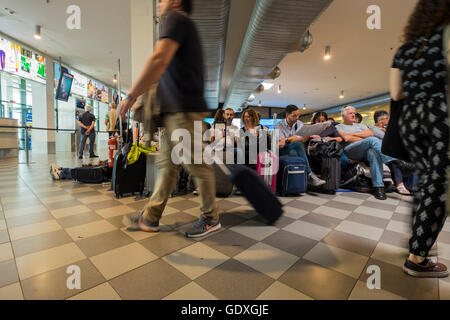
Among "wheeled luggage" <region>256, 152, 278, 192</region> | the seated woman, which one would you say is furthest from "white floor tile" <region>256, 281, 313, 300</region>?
the seated woman

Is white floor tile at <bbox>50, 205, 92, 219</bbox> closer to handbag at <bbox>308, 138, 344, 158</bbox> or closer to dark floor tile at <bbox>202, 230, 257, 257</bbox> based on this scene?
dark floor tile at <bbox>202, 230, 257, 257</bbox>

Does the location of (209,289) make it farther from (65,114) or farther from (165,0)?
(65,114)

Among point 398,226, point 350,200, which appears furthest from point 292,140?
point 398,226

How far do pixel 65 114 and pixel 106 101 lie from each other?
2.81 meters

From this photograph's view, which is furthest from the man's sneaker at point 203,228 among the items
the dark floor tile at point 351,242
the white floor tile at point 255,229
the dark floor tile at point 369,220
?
the dark floor tile at point 369,220

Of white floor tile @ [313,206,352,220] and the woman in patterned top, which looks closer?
the woman in patterned top

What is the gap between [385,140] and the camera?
1245 millimetres

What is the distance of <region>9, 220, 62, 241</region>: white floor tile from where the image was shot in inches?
56.3

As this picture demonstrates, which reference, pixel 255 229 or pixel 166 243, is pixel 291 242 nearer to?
pixel 255 229

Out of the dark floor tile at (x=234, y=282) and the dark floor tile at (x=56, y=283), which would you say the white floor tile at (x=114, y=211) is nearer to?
the dark floor tile at (x=56, y=283)

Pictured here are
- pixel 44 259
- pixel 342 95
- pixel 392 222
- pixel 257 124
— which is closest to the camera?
pixel 44 259

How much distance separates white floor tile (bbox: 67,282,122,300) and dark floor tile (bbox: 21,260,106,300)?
1.2 inches

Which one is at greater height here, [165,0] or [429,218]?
[165,0]

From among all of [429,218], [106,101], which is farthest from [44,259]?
[106,101]
